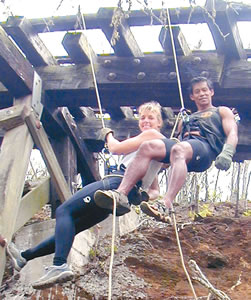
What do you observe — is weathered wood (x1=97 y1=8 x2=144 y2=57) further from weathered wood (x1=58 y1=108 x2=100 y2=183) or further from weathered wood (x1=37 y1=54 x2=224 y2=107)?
weathered wood (x1=58 y1=108 x2=100 y2=183)

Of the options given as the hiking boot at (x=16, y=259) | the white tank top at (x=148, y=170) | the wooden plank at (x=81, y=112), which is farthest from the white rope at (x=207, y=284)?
the wooden plank at (x=81, y=112)

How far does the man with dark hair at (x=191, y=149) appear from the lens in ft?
15.3

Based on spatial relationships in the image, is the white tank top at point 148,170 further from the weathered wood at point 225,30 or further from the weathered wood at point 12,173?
the weathered wood at point 225,30

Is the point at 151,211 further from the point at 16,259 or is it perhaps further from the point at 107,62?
the point at 107,62

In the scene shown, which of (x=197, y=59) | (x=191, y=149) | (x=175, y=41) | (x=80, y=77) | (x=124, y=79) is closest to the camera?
(x=191, y=149)

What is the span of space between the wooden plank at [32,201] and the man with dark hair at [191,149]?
67.1 inches

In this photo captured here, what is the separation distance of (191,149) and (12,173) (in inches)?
69.3

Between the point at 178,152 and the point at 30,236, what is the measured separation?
255 centimetres

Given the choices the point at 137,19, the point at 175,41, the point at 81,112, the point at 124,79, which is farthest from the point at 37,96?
the point at 175,41

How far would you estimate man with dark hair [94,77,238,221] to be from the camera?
15.3 ft

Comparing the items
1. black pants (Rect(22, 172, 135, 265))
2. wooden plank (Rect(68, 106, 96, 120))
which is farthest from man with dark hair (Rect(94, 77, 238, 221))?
wooden plank (Rect(68, 106, 96, 120))

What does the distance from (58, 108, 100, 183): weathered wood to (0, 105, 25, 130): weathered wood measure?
2.68ft

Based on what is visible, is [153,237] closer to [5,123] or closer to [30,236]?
[30,236]

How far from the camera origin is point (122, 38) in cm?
584
